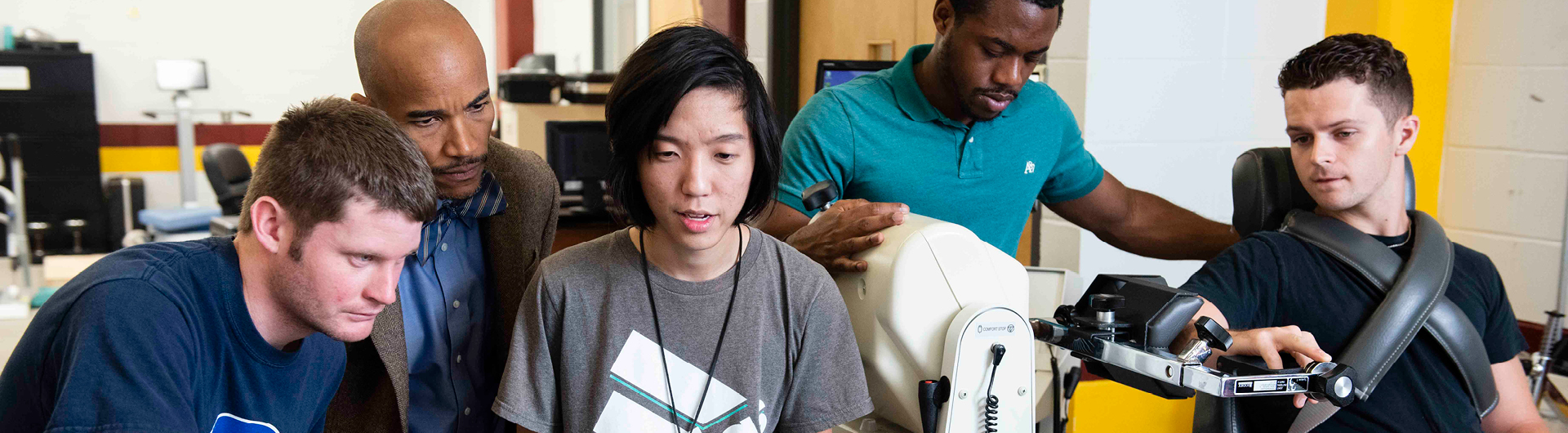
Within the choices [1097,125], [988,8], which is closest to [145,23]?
[1097,125]

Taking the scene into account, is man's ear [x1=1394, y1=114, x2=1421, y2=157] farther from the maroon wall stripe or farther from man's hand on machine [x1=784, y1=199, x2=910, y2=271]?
the maroon wall stripe

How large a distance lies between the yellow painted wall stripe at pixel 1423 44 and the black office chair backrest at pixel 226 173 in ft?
19.9

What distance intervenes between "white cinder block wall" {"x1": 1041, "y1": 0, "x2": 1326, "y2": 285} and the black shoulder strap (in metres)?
1.37

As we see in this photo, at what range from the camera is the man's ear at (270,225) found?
114 centimetres

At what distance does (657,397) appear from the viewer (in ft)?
4.26

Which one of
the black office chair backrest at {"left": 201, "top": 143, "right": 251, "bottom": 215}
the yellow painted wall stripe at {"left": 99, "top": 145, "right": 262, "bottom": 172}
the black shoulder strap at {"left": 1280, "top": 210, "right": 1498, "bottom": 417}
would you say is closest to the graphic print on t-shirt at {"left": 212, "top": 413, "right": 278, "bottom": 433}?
the black shoulder strap at {"left": 1280, "top": 210, "right": 1498, "bottom": 417}

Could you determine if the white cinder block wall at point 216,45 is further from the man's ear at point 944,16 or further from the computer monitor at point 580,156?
the man's ear at point 944,16

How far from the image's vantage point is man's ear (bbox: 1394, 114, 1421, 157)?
A: 65.3 inches

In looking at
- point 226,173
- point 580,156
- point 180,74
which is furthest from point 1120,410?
point 180,74

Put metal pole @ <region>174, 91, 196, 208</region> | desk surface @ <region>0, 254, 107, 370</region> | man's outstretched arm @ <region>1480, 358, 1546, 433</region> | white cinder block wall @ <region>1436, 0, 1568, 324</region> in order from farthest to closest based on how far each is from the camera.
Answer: metal pole @ <region>174, 91, 196, 208</region> → desk surface @ <region>0, 254, 107, 370</region> → white cinder block wall @ <region>1436, 0, 1568, 324</region> → man's outstretched arm @ <region>1480, 358, 1546, 433</region>

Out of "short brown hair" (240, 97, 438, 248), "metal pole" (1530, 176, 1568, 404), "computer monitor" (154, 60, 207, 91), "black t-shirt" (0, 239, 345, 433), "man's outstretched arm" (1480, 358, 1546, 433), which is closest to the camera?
"black t-shirt" (0, 239, 345, 433)

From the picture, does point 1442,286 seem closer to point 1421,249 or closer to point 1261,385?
point 1421,249

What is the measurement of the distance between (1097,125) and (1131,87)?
151 mm

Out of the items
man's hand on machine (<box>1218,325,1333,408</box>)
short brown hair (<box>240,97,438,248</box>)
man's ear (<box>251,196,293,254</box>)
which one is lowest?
man's hand on machine (<box>1218,325,1333,408</box>)
